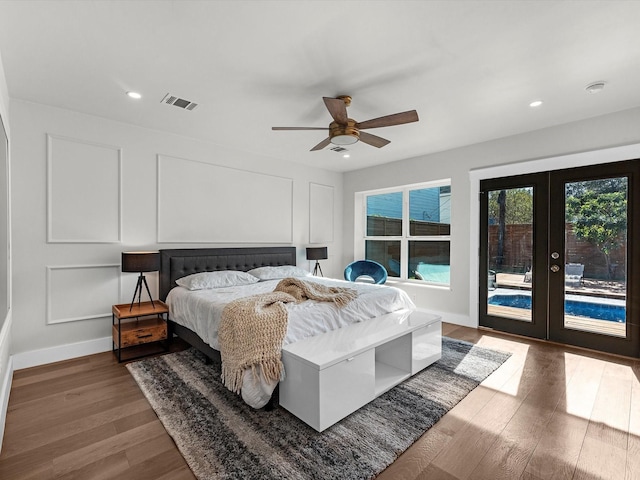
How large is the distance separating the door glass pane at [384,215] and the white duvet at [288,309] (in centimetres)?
230

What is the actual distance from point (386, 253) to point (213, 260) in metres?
3.13

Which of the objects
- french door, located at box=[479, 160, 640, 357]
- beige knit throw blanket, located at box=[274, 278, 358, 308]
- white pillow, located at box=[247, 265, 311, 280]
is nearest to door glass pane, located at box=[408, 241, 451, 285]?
french door, located at box=[479, 160, 640, 357]

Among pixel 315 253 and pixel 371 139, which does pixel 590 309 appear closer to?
pixel 371 139

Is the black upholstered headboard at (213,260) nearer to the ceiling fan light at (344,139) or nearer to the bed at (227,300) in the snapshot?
the bed at (227,300)

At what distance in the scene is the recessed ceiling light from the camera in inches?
105

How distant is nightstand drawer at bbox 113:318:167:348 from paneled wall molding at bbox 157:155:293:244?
39.7 inches

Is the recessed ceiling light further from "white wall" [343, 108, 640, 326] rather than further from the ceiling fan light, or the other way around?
the ceiling fan light

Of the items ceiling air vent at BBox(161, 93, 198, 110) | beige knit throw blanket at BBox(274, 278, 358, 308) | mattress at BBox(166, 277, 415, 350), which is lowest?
mattress at BBox(166, 277, 415, 350)

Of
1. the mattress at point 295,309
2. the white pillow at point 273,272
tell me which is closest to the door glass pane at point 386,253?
the white pillow at point 273,272

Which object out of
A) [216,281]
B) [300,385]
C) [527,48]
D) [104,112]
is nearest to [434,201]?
[527,48]

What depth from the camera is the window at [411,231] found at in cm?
496

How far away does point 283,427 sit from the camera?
80.7 inches

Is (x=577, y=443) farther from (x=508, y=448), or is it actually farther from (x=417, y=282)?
(x=417, y=282)

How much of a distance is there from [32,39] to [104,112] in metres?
1.24
